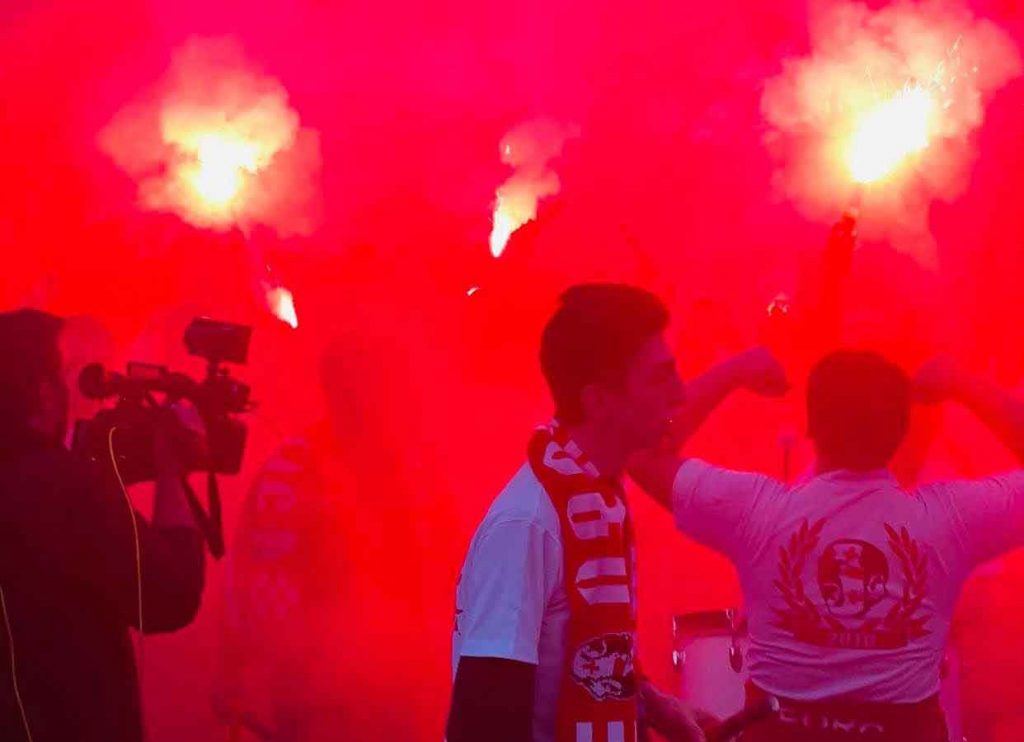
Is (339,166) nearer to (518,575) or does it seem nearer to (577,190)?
(577,190)

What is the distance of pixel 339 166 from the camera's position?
6539 mm

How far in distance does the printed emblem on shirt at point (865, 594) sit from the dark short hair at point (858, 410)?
0.21 meters

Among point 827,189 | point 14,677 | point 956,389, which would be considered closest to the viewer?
point 14,677

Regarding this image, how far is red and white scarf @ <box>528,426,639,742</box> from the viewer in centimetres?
198

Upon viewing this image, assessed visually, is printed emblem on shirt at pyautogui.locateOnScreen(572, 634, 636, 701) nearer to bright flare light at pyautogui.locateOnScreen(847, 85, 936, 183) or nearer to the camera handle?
the camera handle

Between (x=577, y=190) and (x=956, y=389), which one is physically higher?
(x=577, y=190)

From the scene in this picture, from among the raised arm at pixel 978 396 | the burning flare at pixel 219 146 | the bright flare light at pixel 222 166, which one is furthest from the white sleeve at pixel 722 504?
the bright flare light at pixel 222 166

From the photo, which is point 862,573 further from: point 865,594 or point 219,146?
point 219,146

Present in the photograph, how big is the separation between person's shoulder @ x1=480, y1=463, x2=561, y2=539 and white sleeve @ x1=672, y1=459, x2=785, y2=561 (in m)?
1.11

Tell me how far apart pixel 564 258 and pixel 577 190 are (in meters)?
0.42

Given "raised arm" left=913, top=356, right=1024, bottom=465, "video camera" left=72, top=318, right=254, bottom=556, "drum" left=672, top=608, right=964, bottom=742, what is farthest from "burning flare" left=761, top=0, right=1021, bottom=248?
"video camera" left=72, top=318, right=254, bottom=556

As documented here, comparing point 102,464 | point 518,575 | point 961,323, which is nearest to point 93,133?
point 102,464

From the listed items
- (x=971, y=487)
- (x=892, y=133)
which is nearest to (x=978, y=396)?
(x=971, y=487)

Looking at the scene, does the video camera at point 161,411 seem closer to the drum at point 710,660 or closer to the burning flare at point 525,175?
the drum at point 710,660
